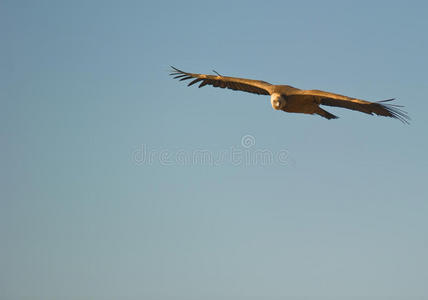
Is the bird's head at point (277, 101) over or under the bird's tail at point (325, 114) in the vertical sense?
over

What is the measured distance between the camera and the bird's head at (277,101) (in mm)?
25250

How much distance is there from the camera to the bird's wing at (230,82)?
27558mm

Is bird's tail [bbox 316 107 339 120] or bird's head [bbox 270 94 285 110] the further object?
bird's tail [bbox 316 107 339 120]

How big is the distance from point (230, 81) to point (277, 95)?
336 cm

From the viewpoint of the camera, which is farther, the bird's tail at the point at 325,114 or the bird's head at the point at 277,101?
the bird's tail at the point at 325,114

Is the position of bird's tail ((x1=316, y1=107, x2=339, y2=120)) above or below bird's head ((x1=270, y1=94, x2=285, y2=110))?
below

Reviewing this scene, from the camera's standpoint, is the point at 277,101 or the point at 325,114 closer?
the point at 277,101

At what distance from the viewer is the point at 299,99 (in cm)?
2541

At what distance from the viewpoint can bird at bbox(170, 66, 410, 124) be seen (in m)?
24.0

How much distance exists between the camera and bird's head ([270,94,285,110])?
2525 cm

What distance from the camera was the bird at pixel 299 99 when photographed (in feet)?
78.8

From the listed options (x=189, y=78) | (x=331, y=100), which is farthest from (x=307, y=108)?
(x=189, y=78)

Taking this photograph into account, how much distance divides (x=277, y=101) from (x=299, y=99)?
32.9 inches

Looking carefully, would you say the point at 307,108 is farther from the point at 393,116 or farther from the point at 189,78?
the point at 189,78
